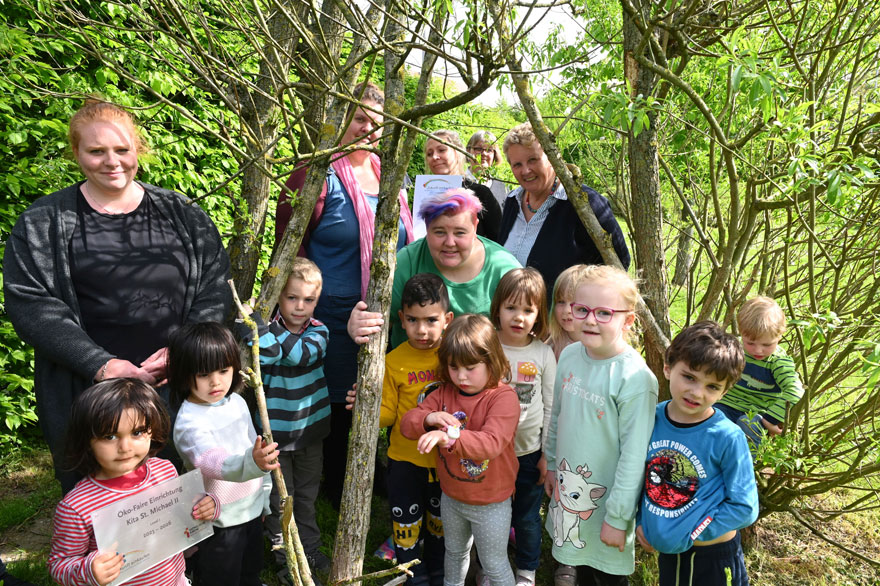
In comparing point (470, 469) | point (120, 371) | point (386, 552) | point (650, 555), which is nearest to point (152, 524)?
point (120, 371)

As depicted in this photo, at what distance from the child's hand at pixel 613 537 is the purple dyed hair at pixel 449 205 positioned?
1.41m

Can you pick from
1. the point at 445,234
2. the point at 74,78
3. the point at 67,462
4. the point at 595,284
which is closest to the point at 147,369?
the point at 67,462

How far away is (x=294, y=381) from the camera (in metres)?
2.63

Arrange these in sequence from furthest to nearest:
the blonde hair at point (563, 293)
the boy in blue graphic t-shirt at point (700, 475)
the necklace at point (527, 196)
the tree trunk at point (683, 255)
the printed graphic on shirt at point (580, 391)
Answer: the tree trunk at point (683, 255) → the necklace at point (527, 196) → the blonde hair at point (563, 293) → the printed graphic on shirt at point (580, 391) → the boy in blue graphic t-shirt at point (700, 475)

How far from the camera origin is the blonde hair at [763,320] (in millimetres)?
2516

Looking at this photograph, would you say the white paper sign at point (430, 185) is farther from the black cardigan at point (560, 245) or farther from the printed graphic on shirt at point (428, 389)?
the printed graphic on shirt at point (428, 389)

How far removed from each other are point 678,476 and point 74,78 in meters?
3.75

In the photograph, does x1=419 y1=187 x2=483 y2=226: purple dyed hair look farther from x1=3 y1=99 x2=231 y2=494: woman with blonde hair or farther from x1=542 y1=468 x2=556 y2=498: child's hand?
x1=542 y1=468 x2=556 y2=498: child's hand

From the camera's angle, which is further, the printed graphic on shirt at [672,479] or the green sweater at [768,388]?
the green sweater at [768,388]

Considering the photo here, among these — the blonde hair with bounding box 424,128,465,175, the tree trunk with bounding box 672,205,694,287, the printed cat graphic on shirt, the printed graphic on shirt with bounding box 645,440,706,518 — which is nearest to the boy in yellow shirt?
the printed cat graphic on shirt

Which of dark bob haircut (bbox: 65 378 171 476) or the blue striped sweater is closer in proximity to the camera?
dark bob haircut (bbox: 65 378 171 476)

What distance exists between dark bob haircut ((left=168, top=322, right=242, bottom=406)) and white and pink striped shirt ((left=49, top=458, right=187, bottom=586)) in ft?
1.05

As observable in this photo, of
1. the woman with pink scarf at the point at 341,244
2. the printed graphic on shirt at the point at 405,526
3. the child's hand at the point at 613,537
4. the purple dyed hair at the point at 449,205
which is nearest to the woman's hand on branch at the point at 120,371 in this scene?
the woman with pink scarf at the point at 341,244

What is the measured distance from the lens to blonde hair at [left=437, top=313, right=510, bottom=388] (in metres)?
2.25
